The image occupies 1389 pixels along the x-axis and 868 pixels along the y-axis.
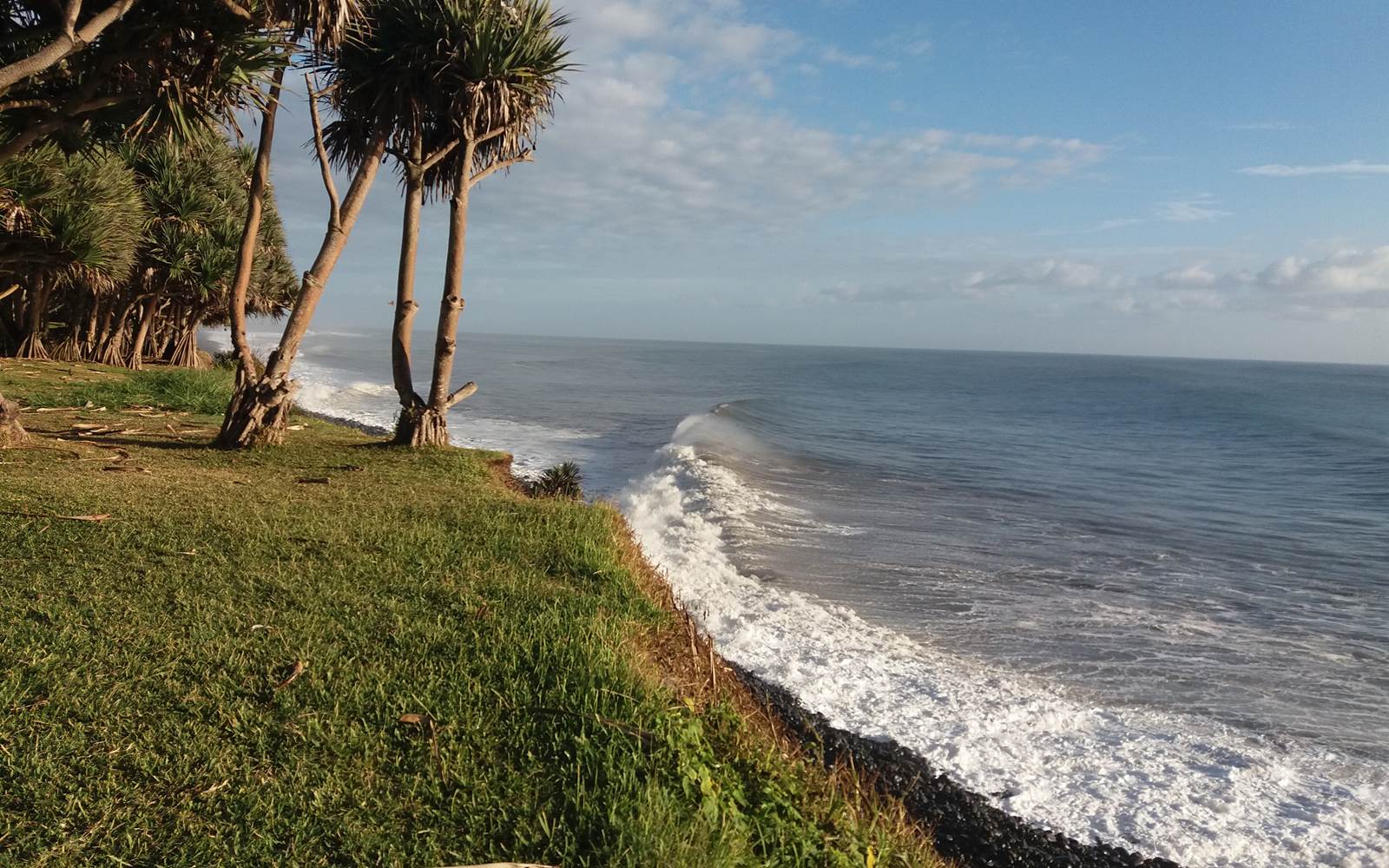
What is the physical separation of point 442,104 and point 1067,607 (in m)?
10.3

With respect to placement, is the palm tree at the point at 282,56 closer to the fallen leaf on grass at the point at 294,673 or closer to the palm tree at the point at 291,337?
the palm tree at the point at 291,337

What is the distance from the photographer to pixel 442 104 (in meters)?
12.2

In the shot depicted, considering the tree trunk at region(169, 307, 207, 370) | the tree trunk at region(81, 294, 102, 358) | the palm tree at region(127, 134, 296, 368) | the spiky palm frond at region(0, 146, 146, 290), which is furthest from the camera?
the tree trunk at region(169, 307, 207, 370)

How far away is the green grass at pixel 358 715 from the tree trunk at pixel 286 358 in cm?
413

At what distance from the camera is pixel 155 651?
4.63m

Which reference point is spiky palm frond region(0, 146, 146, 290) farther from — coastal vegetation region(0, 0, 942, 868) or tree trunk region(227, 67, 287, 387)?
tree trunk region(227, 67, 287, 387)

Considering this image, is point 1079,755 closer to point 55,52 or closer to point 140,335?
point 55,52

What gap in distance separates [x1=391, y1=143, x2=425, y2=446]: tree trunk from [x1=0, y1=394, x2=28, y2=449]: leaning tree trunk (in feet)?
14.2

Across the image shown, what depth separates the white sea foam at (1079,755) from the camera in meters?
5.23

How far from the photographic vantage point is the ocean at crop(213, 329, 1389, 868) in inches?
226


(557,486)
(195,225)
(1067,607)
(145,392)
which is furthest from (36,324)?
(1067,607)

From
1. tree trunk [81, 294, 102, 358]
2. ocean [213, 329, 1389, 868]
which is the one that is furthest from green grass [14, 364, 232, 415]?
tree trunk [81, 294, 102, 358]

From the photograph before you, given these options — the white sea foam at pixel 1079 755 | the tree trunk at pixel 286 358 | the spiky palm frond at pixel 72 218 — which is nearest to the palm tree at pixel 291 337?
the tree trunk at pixel 286 358

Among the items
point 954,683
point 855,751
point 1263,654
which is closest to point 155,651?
point 855,751
